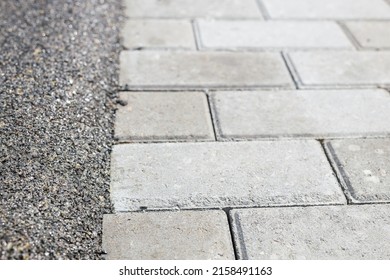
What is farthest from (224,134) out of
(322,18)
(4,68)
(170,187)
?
(322,18)

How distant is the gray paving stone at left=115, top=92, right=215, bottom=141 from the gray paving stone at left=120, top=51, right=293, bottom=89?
118mm

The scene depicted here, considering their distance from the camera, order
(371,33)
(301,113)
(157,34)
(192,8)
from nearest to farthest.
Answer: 1. (301,113)
2. (157,34)
3. (371,33)
4. (192,8)

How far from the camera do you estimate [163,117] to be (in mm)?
2635

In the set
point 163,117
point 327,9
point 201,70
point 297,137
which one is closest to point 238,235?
point 297,137

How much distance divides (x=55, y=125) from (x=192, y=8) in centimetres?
178

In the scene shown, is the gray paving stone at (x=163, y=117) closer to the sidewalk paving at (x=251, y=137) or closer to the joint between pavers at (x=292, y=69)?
the sidewalk paving at (x=251, y=137)

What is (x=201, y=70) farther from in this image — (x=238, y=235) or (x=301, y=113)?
(x=238, y=235)

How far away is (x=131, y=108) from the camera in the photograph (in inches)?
106

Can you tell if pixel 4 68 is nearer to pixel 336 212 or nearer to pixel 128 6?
pixel 128 6

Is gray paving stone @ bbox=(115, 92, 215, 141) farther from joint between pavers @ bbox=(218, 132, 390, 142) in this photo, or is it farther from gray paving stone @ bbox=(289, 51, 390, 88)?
gray paving stone @ bbox=(289, 51, 390, 88)

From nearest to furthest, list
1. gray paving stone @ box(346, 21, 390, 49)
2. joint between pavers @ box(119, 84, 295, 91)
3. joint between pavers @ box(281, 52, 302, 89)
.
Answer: joint between pavers @ box(119, 84, 295, 91), joint between pavers @ box(281, 52, 302, 89), gray paving stone @ box(346, 21, 390, 49)

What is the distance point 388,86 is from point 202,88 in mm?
1051

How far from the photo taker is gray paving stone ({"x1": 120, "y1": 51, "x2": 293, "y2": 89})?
293cm

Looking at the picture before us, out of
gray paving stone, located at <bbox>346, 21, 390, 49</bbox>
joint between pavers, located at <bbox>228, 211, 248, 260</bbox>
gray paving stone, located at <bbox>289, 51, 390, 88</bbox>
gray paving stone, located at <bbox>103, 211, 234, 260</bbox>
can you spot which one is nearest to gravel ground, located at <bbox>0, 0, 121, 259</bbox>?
gray paving stone, located at <bbox>103, 211, 234, 260</bbox>
